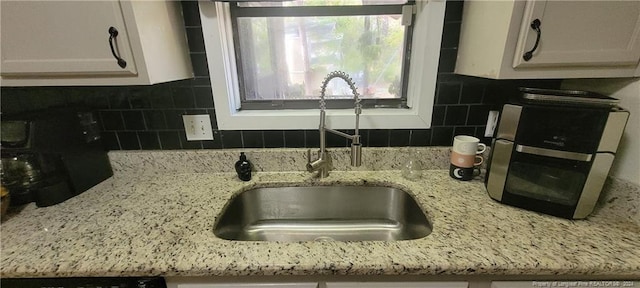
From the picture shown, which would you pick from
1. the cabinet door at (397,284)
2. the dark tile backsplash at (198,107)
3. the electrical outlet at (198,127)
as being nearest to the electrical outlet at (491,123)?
the dark tile backsplash at (198,107)

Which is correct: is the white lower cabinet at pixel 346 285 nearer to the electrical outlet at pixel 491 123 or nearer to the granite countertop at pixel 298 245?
the granite countertop at pixel 298 245

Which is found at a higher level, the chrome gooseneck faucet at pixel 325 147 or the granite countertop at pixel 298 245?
the chrome gooseneck faucet at pixel 325 147

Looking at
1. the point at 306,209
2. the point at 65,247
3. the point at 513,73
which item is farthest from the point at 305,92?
the point at 65,247

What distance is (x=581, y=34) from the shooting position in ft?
2.47

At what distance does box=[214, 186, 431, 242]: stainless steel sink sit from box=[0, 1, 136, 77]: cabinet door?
2.18 feet

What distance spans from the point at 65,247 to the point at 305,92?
975 mm

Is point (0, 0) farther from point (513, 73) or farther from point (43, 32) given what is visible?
point (513, 73)

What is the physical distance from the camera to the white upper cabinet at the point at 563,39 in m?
0.73

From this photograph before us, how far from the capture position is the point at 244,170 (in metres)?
1.12

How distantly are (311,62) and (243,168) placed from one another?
1.82 ft

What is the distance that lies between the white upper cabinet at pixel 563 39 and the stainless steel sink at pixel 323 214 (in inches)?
24.3

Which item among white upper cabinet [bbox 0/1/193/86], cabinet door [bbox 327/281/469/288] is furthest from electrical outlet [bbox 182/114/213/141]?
cabinet door [bbox 327/281/469/288]

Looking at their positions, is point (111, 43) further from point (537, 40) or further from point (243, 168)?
point (537, 40)

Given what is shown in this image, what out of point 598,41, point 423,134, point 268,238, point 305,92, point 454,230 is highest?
point 598,41
